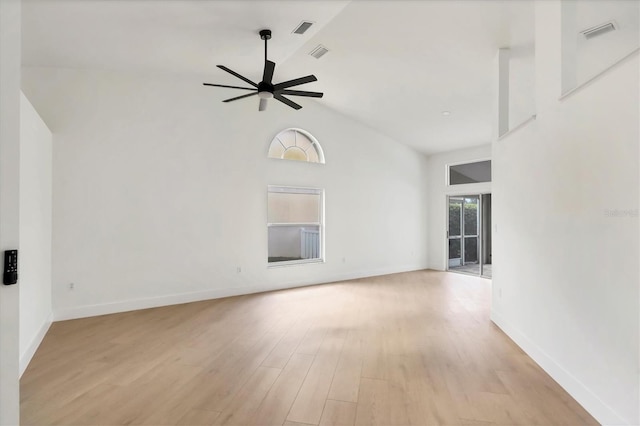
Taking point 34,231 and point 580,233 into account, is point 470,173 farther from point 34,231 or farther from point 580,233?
point 34,231

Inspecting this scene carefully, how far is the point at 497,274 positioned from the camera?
4164mm

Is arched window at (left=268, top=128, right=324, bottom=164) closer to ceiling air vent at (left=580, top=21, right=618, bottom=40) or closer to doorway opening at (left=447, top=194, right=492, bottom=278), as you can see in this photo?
doorway opening at (left=447, top=194, right=492, bottom=278)

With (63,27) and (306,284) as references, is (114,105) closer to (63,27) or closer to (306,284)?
(63,27)

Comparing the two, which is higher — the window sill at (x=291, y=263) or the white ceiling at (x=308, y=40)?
the white ceiling at (x=308, y=40)

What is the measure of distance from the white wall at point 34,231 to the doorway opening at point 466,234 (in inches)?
315

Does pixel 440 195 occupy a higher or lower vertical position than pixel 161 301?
higher

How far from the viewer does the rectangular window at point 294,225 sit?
246 inches

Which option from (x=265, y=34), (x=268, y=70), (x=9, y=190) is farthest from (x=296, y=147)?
(x=9, y=190)

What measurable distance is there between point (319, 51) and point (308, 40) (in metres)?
0.29

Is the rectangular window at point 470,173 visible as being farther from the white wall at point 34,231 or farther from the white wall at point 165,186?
the white wall at point 34,231

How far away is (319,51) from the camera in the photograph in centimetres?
448

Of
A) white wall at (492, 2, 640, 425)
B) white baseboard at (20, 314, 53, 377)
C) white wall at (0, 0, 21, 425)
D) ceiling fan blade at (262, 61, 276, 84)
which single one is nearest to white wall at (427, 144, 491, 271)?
white wall at (492, 2, 640, 425)

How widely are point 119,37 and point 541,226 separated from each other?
4.77m

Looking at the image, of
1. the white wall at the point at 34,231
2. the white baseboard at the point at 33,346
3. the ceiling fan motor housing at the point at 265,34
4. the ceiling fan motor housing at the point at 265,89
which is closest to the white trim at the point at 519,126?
the ceiling fan motor housing at the point at 265,89
